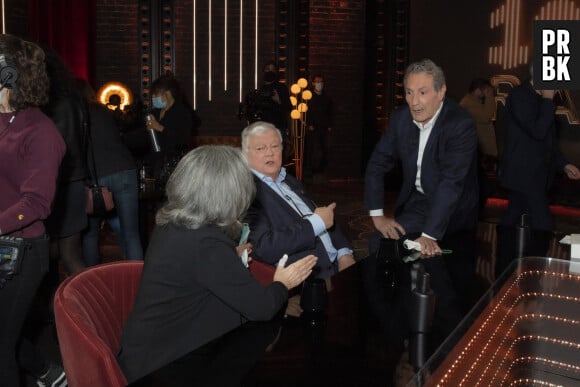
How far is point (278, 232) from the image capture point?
2.65m

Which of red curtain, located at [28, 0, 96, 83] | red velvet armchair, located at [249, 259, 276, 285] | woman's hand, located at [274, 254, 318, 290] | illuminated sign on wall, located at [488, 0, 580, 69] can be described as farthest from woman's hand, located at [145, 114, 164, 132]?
illuminated sign on wall, located at [488, 0, 580, 69]

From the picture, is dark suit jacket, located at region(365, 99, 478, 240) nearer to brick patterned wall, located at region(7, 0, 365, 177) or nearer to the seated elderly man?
the seated elderly man

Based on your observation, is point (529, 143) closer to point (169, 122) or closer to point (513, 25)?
point (169, 122)

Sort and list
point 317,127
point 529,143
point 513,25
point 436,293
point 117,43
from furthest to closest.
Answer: point 317,127 < point 117,43 < point 513,25 < point 529,143 < point 436,293

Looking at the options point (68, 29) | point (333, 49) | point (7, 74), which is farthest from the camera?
point (333, 49)

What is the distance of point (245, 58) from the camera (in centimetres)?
931

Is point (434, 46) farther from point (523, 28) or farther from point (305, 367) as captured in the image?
point (305, 367)

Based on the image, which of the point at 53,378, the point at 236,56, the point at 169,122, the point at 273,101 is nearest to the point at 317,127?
the point at 236,56

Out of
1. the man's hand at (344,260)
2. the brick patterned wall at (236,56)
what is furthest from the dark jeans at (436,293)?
the brick patterned wall at (236,56)

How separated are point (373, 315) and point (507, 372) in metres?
0.40

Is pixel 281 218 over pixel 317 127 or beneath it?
beneath

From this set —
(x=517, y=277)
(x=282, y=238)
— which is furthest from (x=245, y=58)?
(x=517, y=277)

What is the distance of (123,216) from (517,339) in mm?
2577

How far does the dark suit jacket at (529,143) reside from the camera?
4047mm
